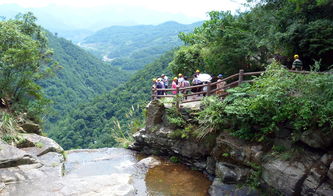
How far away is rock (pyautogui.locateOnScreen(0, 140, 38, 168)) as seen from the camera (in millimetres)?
9859

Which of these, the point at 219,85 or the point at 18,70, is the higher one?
the point at 18,70

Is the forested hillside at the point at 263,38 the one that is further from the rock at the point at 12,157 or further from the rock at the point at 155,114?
the rock at the point at 12,157

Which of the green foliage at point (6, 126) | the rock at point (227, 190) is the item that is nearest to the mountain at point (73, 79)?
the green foliage at point (6, 126)

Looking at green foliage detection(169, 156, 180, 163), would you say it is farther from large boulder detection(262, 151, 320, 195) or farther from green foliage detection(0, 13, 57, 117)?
green foliage detection(0, 13, 57, 117)

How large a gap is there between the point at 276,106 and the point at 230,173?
2419mm

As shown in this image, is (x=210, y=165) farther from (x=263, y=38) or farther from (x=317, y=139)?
(x=263, y=38)

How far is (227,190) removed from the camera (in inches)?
341

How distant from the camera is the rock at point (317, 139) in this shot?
23.3 ft

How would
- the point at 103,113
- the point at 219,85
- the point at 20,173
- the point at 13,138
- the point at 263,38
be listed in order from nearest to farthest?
1. the point at 20,173
2. the point at 263,38
3. the point at 13,138
4. the point at 219,85
5. the point at 103,113

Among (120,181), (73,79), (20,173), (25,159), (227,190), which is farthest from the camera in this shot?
(73,79)

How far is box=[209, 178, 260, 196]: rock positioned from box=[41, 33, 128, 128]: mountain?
60992 mm

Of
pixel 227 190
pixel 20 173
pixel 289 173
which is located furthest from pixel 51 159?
pixel 289 173

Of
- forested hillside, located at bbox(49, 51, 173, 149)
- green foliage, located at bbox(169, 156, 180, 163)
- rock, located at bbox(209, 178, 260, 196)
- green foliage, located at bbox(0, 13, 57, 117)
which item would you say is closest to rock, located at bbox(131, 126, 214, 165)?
green foliage, located at bbox(169, 156, 180, 163)

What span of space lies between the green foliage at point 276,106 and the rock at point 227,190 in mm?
1452
